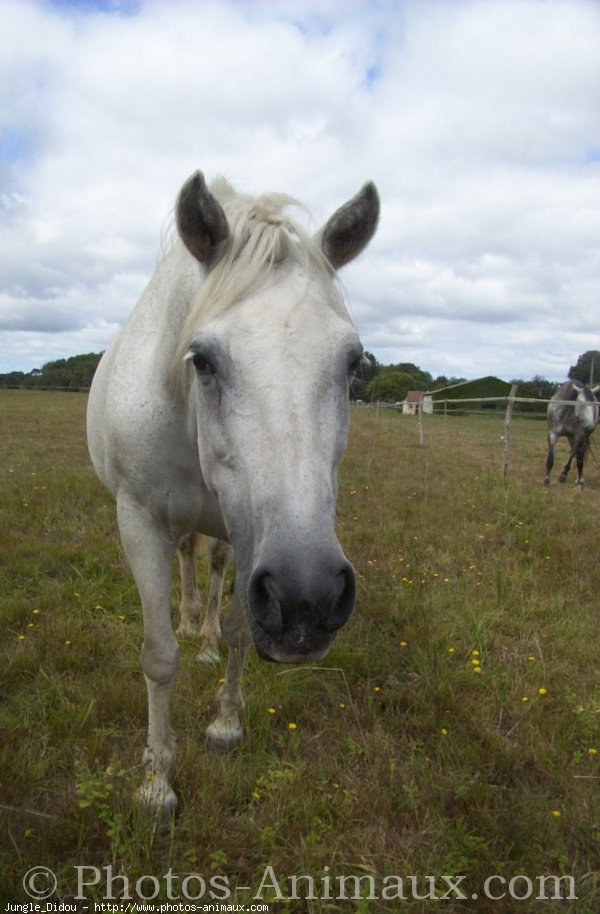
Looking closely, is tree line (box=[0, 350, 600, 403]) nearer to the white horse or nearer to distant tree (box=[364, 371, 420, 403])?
distant tree (box=[364, 371, 420, 403])

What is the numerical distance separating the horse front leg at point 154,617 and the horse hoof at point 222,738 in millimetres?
208

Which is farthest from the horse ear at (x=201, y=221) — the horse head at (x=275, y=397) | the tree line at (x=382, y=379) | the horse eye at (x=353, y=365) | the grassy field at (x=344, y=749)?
the tree line at (x=382, y=379)

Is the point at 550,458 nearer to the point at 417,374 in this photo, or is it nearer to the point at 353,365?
the point at 353,365

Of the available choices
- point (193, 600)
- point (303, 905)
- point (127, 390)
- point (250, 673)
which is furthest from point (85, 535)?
point (303, 905)

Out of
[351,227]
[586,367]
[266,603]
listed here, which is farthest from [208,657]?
[586,367]

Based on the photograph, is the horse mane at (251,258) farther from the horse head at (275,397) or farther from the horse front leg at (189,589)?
the horse front leg at (189,589)

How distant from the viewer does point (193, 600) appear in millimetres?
4086

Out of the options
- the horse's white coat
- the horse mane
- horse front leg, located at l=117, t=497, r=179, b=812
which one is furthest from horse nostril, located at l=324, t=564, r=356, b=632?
the horse's white coat

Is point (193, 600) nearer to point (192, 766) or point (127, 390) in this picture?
point (192, 766)

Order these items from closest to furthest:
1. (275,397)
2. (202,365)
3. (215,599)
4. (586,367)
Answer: (275,397) → (202,365) → (215,599) → (586,367)

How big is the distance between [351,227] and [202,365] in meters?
0.89

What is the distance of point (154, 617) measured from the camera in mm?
2555

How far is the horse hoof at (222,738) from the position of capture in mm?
2717

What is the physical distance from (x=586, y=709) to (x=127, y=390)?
2809mm
